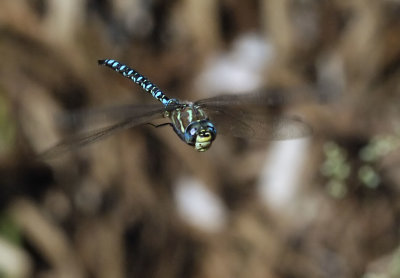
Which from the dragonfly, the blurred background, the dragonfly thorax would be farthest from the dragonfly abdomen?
the blurred background

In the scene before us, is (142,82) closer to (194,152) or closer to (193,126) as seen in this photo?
(193,126)

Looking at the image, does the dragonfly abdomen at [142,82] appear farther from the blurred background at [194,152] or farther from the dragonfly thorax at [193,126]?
the blurred background at [194,152]

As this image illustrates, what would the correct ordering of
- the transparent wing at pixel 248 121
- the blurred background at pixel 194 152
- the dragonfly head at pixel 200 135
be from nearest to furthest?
the dragonfly head at pixel 200 135 < the transparent wing at pixel 248 121 < the blurred background at pixel 194 152

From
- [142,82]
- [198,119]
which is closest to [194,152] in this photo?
[142,82]

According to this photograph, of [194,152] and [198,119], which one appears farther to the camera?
[194,152]

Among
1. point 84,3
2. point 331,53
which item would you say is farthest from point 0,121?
point 331,53

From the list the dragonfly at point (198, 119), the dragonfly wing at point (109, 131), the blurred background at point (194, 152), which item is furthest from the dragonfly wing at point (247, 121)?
the blurred background at point (194, 152)

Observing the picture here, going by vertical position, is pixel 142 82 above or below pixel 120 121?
above

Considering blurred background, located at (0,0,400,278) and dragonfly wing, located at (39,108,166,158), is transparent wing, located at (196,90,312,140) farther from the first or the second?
blurred background, located at (0,0,400,278)
